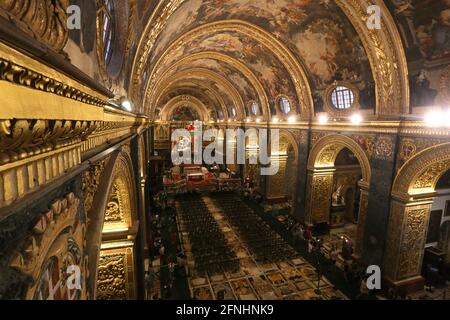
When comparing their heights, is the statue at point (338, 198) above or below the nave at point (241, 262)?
above

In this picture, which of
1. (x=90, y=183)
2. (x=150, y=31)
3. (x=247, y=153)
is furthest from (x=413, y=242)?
(x=247, y=153)

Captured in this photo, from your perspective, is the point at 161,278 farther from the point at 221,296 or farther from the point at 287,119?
the point at 287,119

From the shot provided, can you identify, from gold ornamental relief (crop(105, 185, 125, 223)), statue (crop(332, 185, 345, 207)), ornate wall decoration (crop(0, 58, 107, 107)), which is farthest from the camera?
statue (crop(332, 185, 345, 207))

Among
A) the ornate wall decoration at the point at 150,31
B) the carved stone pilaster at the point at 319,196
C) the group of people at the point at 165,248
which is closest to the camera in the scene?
the ornate wall decoration at the point at 150,31

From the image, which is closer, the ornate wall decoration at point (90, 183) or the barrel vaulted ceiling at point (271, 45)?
the ornate wall decoration at point (90, 183)

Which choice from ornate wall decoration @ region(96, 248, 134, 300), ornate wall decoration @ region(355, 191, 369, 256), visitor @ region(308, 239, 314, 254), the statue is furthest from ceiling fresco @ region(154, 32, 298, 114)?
ornate wall decoration @ region(96, 248, 134, 300)

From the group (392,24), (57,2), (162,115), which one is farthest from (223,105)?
(57,2)

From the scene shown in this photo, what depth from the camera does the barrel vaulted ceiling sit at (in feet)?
27.9

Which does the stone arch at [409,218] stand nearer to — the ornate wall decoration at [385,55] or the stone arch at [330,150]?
the stone arch at [330,150]

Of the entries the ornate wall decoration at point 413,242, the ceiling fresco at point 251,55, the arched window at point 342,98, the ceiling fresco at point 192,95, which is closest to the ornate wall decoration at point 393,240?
the ornate wall decoration at point 413,242

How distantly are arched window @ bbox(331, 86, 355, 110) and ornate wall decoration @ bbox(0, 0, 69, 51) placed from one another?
1161 centimetres

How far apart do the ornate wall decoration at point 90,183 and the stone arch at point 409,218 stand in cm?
966

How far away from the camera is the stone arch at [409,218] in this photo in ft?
28.4

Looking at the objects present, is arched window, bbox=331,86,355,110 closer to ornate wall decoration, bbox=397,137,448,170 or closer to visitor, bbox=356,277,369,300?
ornate wall decoration, bbox=397,137,448,170
